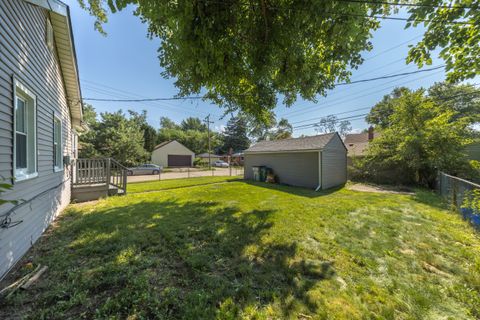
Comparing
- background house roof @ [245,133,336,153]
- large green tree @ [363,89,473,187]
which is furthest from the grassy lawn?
large green tree @ [363,89,473,187]

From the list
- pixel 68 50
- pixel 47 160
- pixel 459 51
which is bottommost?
pixel 47 160

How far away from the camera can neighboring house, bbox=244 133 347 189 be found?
10.6m

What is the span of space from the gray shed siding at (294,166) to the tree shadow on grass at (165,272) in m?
7.00

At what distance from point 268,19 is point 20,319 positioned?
5.19 meters

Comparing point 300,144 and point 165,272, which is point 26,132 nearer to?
point 165,272

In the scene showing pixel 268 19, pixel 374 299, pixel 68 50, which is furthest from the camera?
pixel 68 50

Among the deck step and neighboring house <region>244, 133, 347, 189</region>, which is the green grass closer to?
the deck step

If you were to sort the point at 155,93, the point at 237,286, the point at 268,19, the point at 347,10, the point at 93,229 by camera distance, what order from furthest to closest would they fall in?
the point at 155,93 < the point at 93,229 < the point at 268,19 < the point at 347,10 < the point at 237,286

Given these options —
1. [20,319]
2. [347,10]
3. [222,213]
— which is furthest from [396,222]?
[20,319]

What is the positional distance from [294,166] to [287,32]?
909cm

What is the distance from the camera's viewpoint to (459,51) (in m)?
3.60

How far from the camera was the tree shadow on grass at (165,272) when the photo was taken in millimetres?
2020

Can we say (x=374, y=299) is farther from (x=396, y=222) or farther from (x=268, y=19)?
(x=268, y=19)

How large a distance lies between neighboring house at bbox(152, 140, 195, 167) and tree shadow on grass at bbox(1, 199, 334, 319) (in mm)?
28494
